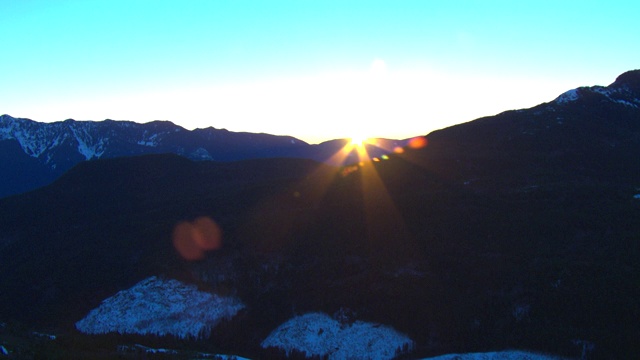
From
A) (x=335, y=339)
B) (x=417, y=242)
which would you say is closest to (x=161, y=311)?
(x=335, y=339)

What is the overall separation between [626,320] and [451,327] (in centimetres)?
1516

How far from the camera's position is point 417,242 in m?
64.3

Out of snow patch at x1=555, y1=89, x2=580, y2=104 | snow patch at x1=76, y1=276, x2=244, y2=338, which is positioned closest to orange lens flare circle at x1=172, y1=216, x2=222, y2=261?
snow patch at x1=76, y1=276, x2=244, y2=338

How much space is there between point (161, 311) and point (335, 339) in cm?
2176

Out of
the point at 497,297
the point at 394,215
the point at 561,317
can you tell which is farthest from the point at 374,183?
the point at 561,317

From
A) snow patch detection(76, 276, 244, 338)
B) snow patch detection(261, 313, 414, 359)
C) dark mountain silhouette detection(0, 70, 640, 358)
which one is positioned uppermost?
dark mountain silhouette detection(0, 70, 640, 358)

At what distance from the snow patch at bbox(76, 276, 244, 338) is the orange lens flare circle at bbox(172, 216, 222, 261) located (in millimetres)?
7774

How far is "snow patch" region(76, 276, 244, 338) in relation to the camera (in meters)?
55.5

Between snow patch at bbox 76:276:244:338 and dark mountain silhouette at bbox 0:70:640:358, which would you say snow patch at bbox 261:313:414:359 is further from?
snow patch at bbox 76:276:244:338

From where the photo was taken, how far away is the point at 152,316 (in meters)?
57.3

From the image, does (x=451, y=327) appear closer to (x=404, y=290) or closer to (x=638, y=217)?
(x=404, y=290)

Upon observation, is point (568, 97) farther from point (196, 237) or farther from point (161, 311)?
point (161, 311)

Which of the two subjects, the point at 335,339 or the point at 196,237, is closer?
the point at 335,339

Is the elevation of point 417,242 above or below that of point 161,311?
above
